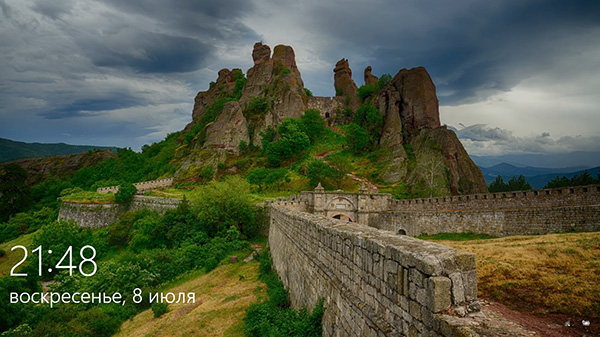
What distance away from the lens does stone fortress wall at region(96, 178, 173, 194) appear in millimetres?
52500

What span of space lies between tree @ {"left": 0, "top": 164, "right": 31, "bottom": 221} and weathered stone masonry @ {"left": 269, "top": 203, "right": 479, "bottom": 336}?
234ft

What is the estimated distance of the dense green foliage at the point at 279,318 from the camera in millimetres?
7406

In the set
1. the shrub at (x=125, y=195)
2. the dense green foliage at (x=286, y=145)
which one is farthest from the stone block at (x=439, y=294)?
the dense green foliage at (x=286, y=145)

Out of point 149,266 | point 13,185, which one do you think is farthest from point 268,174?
point 13,185

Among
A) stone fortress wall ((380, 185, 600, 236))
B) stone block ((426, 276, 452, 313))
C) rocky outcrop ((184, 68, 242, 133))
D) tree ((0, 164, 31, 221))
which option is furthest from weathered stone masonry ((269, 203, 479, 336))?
rocky outcrop ((184, 68, 242, 133))

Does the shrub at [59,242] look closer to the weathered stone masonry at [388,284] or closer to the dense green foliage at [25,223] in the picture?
the dense green foliage at [25,223]

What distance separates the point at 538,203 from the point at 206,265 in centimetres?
2425

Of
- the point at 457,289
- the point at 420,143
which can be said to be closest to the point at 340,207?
the point at 420,143

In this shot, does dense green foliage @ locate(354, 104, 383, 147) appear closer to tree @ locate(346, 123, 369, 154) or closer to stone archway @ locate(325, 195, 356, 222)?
tree @ locate(346, 123, 369, 154)

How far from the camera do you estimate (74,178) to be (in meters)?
70.2

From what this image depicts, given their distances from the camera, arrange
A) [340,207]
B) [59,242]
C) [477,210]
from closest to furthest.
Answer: [477,210]
[59,242]
[340,207]

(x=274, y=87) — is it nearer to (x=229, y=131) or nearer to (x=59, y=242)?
(x=229, y=131)

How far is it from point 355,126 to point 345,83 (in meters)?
33.3

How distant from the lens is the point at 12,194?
57188 millimetres
